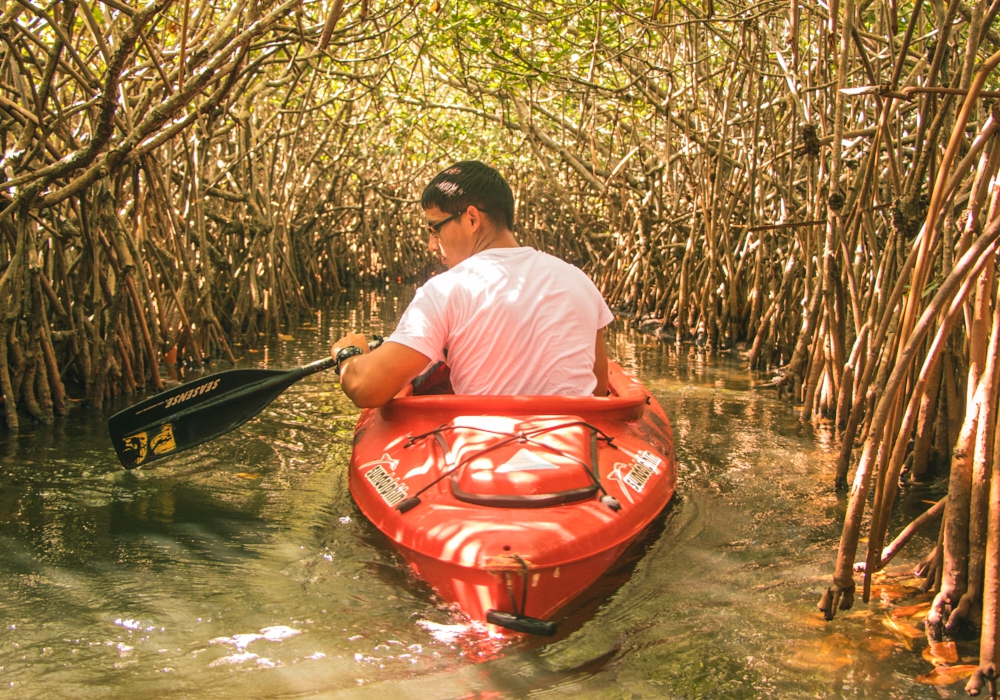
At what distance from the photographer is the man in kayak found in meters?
2.86

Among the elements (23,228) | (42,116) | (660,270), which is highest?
(42,116)

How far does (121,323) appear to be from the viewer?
16.6 feet

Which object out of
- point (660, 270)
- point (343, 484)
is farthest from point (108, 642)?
point (660, 270)

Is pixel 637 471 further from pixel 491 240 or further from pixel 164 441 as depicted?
pixel 164 441

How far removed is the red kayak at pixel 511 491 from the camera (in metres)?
2.29

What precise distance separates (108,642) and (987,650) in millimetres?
2019

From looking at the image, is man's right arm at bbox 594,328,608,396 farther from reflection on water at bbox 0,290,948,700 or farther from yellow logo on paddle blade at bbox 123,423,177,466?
yellow logo on paddle blade at bbox 123,423,177,466

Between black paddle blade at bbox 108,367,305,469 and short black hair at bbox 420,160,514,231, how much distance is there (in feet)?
3.08

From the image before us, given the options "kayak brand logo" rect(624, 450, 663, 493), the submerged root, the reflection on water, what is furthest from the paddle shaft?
the submerged root

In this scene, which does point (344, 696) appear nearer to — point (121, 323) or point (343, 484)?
point (343, 484)

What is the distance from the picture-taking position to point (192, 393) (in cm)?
368

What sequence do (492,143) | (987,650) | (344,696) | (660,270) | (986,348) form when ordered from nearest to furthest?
(987,650) < (344,696) < (986,348) < (660,270) < (492,143)

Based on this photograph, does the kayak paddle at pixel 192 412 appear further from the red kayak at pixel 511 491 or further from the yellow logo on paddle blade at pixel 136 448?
the red kayak at pixel 511 491

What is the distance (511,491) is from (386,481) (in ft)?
1.67
